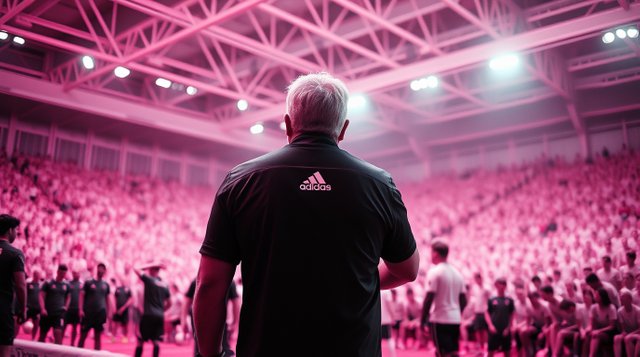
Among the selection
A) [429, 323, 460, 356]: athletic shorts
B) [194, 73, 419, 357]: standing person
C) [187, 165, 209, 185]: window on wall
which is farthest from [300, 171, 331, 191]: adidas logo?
[187, 165, 209, 185]: window on wall

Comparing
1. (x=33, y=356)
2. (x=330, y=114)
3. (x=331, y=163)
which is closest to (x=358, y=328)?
(x=331, y=163)

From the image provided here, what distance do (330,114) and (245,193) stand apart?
43 centimetres

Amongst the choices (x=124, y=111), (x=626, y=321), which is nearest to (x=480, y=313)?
(x=626, y=321)

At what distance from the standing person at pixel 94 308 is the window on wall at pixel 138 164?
11.3 meters

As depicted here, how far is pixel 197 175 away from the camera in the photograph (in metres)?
24.1

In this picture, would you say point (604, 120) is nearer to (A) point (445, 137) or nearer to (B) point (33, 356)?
(A) point (445, 137)

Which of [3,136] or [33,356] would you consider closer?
[33,356]

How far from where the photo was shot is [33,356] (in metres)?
5.95

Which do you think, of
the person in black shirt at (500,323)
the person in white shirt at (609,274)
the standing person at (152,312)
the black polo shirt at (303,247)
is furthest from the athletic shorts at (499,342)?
the black polo shirt at (303,247)

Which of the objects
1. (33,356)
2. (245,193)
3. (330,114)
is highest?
(330,114)

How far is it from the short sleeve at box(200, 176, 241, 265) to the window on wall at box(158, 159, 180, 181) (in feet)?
70.9

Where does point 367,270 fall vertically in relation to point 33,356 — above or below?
above

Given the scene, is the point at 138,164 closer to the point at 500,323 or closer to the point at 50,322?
the point at 50,322

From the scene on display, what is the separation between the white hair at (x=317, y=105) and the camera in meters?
1.81
